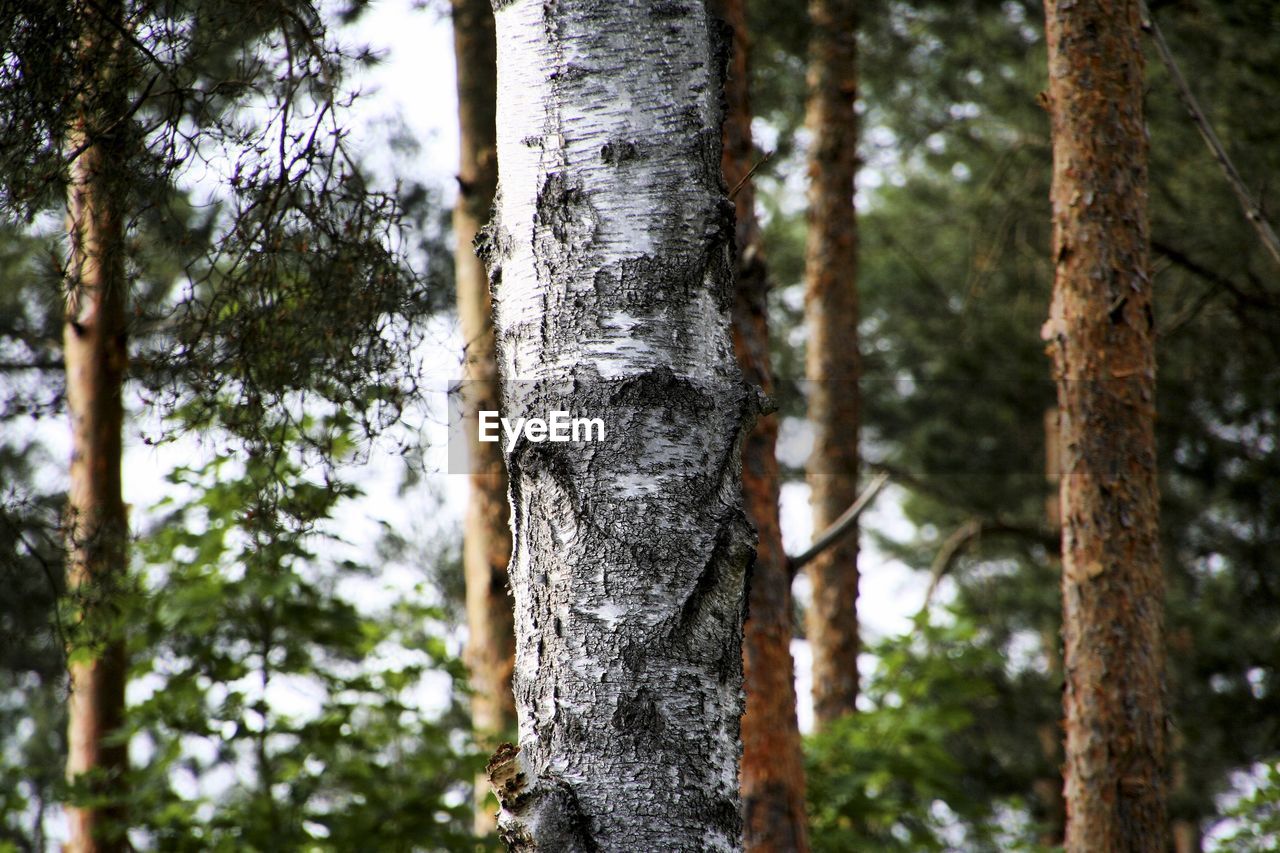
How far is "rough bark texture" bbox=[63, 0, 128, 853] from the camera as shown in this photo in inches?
106

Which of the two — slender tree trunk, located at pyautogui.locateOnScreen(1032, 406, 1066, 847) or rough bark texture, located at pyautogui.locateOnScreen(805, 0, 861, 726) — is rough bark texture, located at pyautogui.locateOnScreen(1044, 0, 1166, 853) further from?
slender tree trunk, located at pyautogui.locateOnScreen(1032, 406, 1066, 847)

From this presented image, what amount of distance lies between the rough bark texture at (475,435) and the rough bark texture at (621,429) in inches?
127

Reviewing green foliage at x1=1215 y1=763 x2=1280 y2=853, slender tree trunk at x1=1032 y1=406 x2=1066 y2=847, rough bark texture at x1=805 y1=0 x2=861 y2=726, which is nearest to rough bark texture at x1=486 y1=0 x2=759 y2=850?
green foliage at x1=1215 y1=763 x2=1280 y2=853

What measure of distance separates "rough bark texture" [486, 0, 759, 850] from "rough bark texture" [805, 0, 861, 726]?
561 centimetres

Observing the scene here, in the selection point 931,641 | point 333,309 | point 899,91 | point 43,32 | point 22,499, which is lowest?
point 931,641

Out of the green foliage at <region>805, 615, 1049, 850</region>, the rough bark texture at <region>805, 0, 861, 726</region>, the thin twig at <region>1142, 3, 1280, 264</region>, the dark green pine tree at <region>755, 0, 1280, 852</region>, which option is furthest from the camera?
the rough bark texture at <region>805, 0, 861, 726</region>

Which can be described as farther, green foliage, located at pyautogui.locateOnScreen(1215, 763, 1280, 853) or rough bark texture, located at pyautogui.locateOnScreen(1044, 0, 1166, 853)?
green foliage, located at pyautogui.locateOnScreen(1215, 763, 1280, 853)

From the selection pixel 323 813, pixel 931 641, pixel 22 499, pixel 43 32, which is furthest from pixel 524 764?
pixel 931 641

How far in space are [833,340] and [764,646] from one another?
4.10 meters

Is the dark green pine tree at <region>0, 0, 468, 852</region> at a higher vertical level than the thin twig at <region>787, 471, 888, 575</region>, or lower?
higher

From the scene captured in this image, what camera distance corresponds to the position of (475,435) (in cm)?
524

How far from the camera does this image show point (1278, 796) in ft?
13.6

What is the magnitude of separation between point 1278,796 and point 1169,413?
5941 mm

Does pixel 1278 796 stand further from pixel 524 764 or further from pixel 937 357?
pixel 937 357
